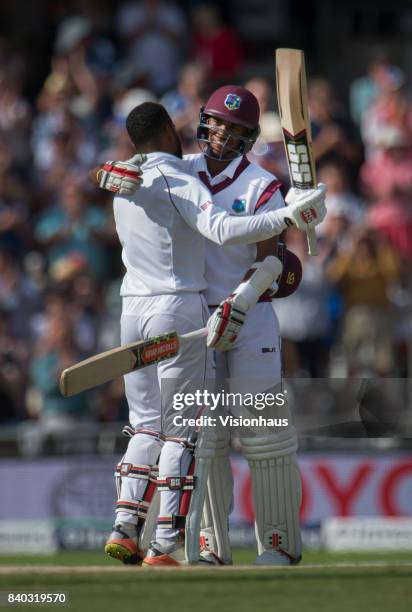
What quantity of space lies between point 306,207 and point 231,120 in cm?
77

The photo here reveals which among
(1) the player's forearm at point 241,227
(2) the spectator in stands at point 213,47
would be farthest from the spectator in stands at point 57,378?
(1) the player's forearm at point 241,227

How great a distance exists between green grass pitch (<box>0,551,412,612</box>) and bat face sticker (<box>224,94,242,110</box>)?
92.6 inches

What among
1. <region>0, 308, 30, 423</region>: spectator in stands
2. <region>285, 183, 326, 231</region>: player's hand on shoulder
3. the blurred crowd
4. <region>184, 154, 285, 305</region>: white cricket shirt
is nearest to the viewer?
<region>285, 183, 326, 231</region>: player's hand on shoulder

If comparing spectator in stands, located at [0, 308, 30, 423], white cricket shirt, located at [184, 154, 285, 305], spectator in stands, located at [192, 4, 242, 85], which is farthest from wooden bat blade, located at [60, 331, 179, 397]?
spectator in stands, located at [192, 4, 242, 85]

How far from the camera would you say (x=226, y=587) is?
19.9 feet

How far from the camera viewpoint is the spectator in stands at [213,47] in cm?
1462

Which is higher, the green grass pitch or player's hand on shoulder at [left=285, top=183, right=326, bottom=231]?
player's hand on shoulder at [left=285, top=183, right=326, bottom=231]

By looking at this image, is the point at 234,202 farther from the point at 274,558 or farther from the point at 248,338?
the point at 274,558

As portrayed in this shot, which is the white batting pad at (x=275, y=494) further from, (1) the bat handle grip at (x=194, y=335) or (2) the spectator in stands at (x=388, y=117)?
(2) the spectator in stands at (x=388, y=117)

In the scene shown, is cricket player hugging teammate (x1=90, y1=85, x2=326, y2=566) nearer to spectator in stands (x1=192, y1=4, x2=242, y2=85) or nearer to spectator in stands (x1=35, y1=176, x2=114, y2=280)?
spectator in stands (x1=35, y1=176, x2=114, y2=280)

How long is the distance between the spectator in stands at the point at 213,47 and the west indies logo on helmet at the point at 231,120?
24.0 feet

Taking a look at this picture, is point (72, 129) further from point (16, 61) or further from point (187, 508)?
point (187, 508)

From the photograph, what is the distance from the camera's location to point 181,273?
7.11 metres

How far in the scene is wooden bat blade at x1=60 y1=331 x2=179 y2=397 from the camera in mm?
6906
